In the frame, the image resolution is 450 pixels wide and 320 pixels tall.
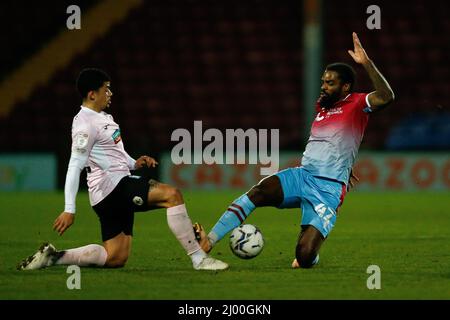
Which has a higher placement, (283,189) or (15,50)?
(15,50)

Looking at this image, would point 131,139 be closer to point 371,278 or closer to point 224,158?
point 224,158

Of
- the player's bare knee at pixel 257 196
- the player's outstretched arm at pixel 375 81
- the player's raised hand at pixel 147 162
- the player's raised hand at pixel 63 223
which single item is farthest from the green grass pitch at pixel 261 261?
the player's outstretched arm at pixel 375 81

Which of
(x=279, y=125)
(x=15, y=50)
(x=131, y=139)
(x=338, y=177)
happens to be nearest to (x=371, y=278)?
(x=338, y=177)

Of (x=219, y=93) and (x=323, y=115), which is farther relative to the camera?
(x=219, y=93)

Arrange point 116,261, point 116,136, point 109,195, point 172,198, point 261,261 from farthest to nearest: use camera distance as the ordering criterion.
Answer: point 261,261, point 116,261, point 116,136, point 109,195, point 172,198

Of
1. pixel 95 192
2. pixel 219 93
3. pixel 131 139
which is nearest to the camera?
pixel 95 192

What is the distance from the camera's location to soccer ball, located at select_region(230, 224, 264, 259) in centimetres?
744

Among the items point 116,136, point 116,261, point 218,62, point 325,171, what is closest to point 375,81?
point 325,171

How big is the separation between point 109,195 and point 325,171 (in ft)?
5.61

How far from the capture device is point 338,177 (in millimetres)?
7645

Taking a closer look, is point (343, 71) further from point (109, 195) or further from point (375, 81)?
point (109, 195)

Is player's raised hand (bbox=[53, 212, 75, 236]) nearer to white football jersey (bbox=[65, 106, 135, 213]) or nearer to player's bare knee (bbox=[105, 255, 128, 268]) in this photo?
white football jersey (bbox=[65, 106, 135, 213])

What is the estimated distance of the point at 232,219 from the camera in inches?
293

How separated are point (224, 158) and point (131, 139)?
1.68 meters
